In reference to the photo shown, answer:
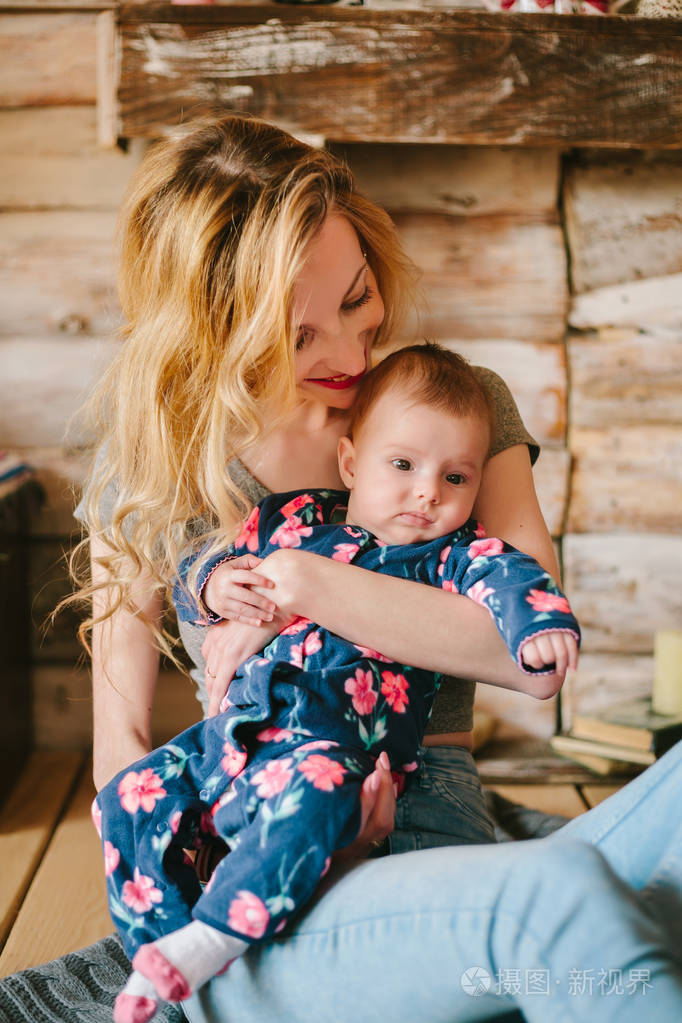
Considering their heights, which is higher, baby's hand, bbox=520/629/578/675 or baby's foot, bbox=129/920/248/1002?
baby's hand, bbox=520/629/578/675

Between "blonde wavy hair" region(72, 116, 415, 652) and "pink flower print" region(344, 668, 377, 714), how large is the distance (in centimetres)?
30

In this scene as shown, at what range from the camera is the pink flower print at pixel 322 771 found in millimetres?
963

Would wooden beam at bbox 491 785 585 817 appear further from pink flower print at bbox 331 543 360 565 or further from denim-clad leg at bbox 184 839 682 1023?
denim-clad leg at bbox 184 839 682 1023

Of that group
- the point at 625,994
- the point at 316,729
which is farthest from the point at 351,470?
the point at 625,994

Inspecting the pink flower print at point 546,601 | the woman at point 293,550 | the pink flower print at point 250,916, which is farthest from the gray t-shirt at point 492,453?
the pink flower print at point 250,916

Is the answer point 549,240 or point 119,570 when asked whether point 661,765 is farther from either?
point 549,240

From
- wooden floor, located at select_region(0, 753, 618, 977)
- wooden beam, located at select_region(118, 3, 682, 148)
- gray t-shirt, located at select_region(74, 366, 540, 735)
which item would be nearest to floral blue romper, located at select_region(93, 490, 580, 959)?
gray t-shirt, located at select_region(74, 366, 540, 735)

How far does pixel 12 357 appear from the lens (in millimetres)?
2139

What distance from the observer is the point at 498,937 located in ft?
2.69

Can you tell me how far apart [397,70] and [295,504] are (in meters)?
0.94

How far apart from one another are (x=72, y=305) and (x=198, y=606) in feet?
3.78

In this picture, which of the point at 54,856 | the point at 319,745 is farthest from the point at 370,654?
the point at 54,856

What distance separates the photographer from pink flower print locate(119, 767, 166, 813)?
1079mm

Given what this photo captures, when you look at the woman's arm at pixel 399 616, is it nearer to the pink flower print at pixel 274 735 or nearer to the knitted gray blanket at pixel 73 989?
the pink flower print at pixel 274 735
